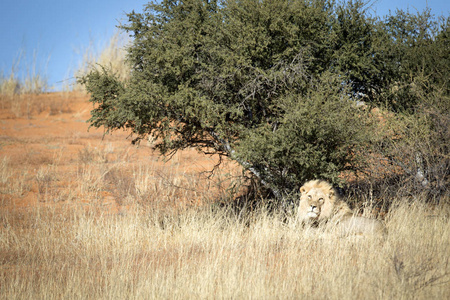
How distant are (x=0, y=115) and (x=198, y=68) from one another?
26.7 metres

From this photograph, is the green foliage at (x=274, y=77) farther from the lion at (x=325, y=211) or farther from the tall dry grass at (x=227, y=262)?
the tall dry grass at (x=227, y=262)

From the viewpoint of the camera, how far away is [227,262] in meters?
6.25

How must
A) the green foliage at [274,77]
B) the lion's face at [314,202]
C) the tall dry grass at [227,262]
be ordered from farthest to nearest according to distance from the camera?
the green foliage at [274,77], the lion's face at [314,202], the tall dry grass at [227,262]

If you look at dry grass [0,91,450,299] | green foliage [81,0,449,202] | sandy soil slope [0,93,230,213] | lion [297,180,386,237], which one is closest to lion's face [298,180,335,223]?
lion [297,180,386,237]

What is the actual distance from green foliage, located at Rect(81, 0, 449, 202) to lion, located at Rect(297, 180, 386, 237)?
0.87 meters

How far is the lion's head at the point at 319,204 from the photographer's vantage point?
7.36m

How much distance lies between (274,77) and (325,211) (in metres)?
2.96

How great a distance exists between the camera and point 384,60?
9.93 meters

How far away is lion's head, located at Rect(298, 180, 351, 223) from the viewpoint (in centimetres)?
736

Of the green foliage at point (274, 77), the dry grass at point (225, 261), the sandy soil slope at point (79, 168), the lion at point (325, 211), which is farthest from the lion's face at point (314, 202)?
the sandy soil slope at point (79, 168)

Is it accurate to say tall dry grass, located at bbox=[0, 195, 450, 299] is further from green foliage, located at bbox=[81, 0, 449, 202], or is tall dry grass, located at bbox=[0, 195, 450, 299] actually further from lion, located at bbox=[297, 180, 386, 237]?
green foliage, located at bbox=[81, 0, 449, 202]

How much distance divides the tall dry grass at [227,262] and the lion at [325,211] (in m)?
0.30

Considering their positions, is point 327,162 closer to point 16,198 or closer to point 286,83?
point 286,83

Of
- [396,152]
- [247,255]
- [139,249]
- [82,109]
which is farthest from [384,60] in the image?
[82,109]
